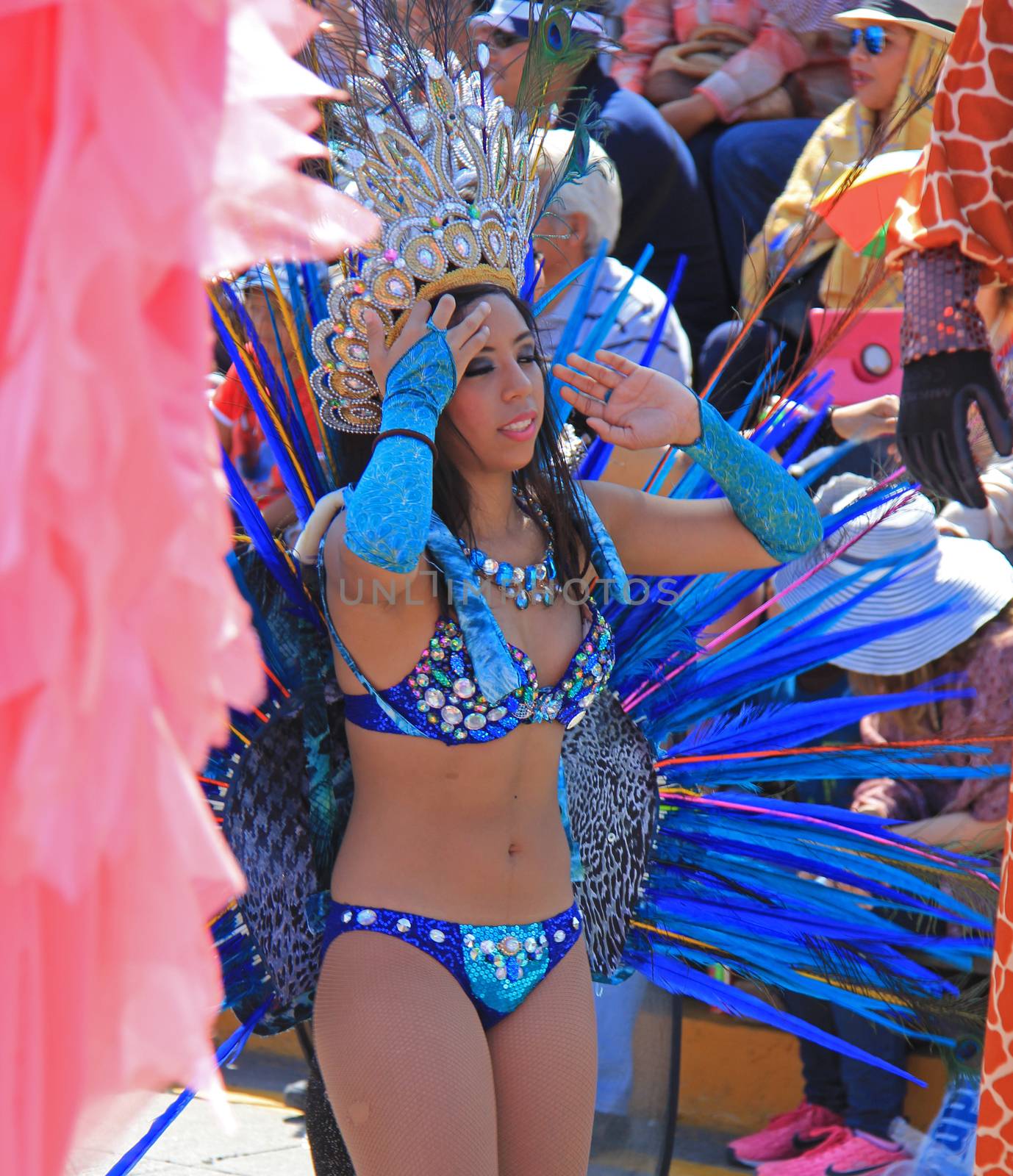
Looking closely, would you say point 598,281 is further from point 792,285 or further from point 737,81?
point 737,81

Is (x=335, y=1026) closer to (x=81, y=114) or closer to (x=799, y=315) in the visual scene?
(x=81, y=114)

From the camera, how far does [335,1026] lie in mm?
2041

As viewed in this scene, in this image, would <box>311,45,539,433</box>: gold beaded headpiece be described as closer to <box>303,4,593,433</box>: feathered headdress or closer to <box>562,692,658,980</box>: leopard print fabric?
<box>303,4,593,433</box>: feathered headdress

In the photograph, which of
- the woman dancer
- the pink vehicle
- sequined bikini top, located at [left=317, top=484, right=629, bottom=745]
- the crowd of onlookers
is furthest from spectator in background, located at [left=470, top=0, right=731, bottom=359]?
sequined bikini top, located at [left=317, top=484, right=629, bottom=745]

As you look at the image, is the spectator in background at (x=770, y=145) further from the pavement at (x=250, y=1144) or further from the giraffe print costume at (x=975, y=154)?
the pavement at (x=250, y=1144)

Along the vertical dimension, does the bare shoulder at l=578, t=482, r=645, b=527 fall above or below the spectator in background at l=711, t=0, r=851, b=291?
below

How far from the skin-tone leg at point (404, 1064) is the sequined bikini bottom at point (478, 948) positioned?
→ 0.02 meters

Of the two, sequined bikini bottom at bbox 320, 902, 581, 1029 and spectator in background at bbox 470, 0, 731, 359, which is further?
spectator in background at bbox 470, 0, 731, 359

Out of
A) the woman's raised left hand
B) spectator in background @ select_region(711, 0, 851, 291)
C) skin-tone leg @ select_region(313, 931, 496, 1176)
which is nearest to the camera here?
skin-tone leg @ select_region(313, 931, 496, 1176)

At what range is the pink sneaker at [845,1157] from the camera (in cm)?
320

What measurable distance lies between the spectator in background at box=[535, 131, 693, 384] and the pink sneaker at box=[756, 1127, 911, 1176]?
1814mm

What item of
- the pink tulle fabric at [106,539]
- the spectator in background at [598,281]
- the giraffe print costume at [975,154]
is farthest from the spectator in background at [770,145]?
the pink tulle fabric at [106,539]

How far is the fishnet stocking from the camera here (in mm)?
1940

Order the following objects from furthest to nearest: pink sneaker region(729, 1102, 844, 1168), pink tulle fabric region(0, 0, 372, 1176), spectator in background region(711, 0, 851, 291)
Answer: spectator in background region(711, 0, 851, 291) < pink sneaker region(729, 1102, 844, 1168) < pink tulle fabric region(0, 0, 372, 1176)
